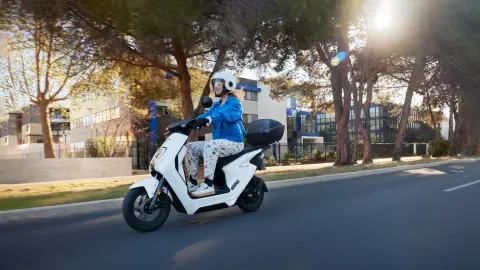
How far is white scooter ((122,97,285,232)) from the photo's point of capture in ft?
15.3

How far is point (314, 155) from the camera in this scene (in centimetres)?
3259

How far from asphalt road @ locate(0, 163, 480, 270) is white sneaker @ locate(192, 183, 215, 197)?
16.2 inches

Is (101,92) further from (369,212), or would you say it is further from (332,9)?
(369,212)

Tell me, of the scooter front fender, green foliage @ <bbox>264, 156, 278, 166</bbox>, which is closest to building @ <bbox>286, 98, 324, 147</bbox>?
green foliage @ <bbox>264, 156, 278, 166</bbox>

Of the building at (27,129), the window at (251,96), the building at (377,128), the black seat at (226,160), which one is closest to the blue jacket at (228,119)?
the black seat at (226,160)

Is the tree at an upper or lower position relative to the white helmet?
upper

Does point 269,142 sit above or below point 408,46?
below

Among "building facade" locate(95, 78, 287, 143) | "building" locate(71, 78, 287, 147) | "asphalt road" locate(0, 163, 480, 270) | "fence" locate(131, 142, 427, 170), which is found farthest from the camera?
"building facade" locate(95, 78, 287, 143)

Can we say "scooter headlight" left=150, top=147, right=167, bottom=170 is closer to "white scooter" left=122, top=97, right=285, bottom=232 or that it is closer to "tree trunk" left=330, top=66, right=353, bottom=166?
"white scooter" left=122, top=97, right=285, bottom=232

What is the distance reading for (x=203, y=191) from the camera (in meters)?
5.20

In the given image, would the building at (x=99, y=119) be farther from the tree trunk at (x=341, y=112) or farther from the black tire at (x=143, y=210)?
the black tire at (x=143, y=210)

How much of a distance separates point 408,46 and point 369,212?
16003mm

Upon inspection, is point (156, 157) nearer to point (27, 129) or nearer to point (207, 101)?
point (207, 101)

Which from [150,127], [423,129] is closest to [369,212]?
[150,127]
